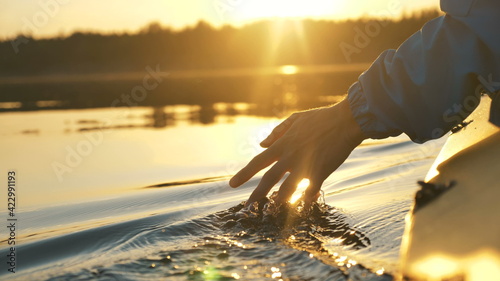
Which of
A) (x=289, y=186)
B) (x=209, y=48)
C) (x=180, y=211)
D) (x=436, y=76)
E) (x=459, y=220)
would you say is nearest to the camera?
(x=459, y=220)

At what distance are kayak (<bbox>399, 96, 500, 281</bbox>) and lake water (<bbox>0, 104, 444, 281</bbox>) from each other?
25 cm

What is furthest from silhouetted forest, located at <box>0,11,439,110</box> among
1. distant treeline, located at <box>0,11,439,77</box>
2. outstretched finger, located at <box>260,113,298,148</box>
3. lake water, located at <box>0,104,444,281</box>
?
outstretched finger, located at <box>260,113,298,148</box>

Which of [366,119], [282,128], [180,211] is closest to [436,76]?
[366,119]

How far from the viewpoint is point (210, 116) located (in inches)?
311

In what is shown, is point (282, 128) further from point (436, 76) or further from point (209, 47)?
point (209, 47)

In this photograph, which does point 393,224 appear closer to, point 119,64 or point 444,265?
point 444,265

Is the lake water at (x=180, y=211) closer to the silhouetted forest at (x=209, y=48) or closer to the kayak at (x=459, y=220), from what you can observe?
the kayak at (x=459, y=220)

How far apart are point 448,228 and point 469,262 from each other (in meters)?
0.25

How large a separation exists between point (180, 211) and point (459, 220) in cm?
178

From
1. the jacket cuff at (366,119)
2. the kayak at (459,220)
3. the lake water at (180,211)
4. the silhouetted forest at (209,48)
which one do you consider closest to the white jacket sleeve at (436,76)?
the jacket cuff at (366,119)

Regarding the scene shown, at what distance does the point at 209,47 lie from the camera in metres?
44.4

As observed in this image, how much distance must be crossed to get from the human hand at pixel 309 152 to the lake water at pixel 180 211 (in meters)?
0.30

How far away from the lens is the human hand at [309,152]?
2.13 meters

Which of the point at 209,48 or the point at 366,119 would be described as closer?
the point at 366,119
